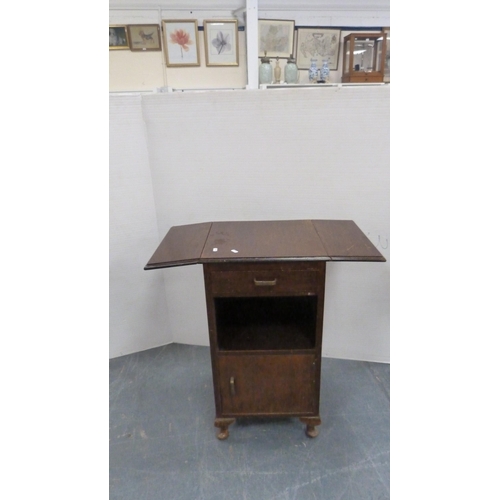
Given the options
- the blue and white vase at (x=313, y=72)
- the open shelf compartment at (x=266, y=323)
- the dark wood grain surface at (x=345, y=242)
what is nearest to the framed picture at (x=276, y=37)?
the blue and white vase at (x=313, y=72)

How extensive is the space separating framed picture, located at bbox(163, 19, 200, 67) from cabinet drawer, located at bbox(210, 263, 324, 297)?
2.92m

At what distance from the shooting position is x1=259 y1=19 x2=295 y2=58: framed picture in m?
3.21

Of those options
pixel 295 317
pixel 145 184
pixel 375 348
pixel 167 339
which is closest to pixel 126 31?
pixel 145 184

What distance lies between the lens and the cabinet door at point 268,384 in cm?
130

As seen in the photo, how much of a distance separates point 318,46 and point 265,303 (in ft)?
9.64

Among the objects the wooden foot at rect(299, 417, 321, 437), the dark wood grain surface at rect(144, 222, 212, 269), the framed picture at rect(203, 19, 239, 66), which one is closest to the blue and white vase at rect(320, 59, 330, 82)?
the framed picture at rect(203, 19, 239, 66)

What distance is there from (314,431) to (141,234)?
4.03ft

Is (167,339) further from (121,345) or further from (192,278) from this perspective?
(192,278)

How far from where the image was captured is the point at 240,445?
4.55ft

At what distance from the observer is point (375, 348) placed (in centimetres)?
182

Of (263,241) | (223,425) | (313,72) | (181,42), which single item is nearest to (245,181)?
(263,241)

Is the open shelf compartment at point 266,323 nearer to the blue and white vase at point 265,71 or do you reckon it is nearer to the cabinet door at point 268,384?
the cabinet door at point 268,384

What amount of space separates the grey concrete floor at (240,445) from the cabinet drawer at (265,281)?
68cm

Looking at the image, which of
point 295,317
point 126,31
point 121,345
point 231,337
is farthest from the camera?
point 126,31
